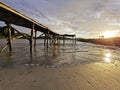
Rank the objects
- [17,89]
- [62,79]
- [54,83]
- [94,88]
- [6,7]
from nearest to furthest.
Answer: [17,89] < [94,88] < [54,83] < [62,79] < [6,7]

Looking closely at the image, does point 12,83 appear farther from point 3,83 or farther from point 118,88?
point 118,88

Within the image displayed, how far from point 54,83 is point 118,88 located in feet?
5.01

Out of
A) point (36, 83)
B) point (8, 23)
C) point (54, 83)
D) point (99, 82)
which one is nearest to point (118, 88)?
point (99, 82)

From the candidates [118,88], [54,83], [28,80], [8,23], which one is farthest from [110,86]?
[8,23]

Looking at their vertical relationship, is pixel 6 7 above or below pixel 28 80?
above

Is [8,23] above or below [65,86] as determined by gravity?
above

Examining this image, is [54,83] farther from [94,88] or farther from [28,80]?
[94,88]

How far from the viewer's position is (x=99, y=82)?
144 inches

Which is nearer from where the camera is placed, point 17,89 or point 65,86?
point 17,89

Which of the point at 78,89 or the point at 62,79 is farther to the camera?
the point at 62,79

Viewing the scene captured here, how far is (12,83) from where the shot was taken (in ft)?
11.0

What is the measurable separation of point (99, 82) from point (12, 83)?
7.19ft

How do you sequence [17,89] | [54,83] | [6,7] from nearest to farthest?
[17,89] → [54,83] → [6,7]

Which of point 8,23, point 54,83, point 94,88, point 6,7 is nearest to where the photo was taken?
point 94,88
